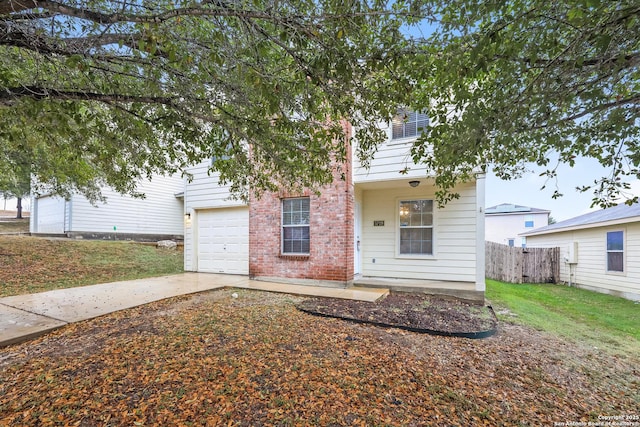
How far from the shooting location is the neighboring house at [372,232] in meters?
6.52

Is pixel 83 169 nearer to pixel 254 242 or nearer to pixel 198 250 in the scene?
pixel 198 250

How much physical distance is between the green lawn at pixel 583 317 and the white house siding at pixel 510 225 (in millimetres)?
16107

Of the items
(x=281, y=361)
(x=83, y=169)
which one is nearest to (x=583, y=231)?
(x=281, y=361)

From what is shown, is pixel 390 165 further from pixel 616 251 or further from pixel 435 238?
pixel 616 251

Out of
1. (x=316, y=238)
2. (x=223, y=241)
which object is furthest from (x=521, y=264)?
(x=223, y=241)

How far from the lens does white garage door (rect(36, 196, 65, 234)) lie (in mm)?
13817

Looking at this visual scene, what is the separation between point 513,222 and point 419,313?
23574 millimetres

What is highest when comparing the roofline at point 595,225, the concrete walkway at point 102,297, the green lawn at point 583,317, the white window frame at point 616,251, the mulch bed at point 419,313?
the roofline at point 595,225

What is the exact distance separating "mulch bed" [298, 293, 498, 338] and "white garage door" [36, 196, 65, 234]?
1518 centimetres

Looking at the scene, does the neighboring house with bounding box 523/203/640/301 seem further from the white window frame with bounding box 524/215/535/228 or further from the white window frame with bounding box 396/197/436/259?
the white window frame with bounding box 524/215/535/228

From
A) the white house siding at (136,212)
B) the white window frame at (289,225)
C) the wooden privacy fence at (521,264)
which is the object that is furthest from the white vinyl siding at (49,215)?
the wooden privacy fence at (521,264)

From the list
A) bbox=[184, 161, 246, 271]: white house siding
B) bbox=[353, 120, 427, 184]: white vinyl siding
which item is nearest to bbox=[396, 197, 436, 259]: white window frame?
bbox=[353, 120, 427, 184]: white vinyl siding

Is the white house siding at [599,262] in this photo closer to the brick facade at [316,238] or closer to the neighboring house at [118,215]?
the brick facade at [316,238]

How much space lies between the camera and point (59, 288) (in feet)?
20.9
